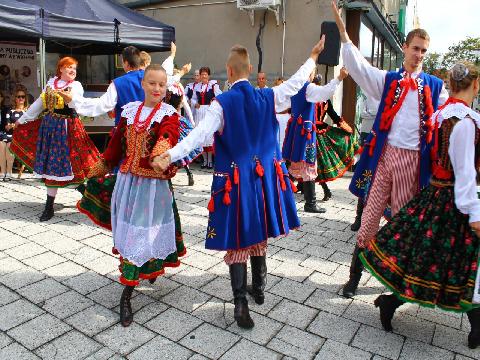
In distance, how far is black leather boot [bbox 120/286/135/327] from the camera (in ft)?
9.70

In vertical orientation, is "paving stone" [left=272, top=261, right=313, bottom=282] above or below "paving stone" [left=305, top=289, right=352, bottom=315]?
above

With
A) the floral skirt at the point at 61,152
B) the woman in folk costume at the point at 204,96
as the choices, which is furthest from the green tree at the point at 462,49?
the floral skirt at the point at 61,152

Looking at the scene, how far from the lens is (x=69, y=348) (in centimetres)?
270

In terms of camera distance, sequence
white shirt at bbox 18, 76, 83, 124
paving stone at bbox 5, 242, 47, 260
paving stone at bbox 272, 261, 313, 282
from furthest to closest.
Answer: white shirt at bbox 18, 76, 83, 124 < paving stone at bbox 5, 242, 47, 260 < paving stone at bbox 272, 261, 313, 282

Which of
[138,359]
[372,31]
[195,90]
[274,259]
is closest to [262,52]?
[195,90]

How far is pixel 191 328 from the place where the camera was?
116 inches

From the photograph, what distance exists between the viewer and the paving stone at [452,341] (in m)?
2.79

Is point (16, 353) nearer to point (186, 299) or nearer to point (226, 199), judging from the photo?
point (186, 299)

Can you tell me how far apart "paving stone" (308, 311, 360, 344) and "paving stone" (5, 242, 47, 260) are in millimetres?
2606

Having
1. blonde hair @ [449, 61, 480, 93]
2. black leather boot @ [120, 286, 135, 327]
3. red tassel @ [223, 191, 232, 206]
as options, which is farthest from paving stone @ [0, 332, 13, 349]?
blonde hair @ [449, 61, 480, 93]

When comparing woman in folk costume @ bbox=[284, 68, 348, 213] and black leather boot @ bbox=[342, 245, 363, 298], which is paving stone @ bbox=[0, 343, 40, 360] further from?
woman in folk costume @ bbox=[284, 68, 348, 213]

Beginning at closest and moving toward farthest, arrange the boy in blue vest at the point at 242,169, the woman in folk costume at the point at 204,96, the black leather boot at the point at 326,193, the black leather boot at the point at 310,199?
the boy in blue vest at the point at 242,169, the black leather boot at the point at 310,199, the black leather boot at the point at 326,193, the woman in folk costume at the point at 204,96

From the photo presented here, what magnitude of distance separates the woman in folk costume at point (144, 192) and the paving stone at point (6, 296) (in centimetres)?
88

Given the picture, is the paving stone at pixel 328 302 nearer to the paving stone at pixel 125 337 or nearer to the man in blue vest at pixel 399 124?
the man in blue vest at pixel 399 124
